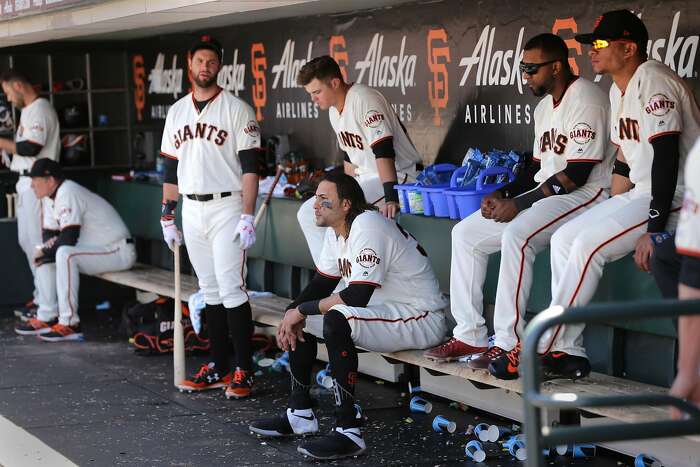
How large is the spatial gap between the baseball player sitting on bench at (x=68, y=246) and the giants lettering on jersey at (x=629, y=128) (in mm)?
4526

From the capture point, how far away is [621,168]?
16.2ft

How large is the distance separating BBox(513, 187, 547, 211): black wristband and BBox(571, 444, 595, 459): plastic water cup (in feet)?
3.28

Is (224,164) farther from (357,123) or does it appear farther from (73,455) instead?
(73,455)

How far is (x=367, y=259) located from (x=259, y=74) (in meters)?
3.69

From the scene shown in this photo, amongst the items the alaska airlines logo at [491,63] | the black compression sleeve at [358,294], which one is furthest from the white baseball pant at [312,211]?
the black compression sleeve at [358,294]

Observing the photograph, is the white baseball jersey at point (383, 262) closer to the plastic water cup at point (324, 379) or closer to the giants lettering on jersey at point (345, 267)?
the giants lettering on jersey at point (345, 267)

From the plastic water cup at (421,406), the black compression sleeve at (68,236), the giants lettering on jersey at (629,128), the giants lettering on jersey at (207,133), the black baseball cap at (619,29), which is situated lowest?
the plastic water cup at (421,406)

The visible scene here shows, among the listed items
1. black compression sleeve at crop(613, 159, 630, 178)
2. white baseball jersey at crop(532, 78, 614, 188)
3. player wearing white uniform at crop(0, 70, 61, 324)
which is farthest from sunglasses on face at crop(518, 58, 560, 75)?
player wearing white uniform at crop(0, 70, 61, 324)

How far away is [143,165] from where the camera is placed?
399 inches

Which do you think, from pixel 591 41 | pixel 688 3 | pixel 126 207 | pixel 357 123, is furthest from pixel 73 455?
pixel 126 207

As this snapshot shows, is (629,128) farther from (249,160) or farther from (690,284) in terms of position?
(249,160)

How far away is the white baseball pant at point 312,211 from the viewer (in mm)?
6441

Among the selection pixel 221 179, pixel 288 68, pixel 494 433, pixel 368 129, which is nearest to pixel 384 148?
pixel 368 129

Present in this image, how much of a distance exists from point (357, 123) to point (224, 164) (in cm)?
71
